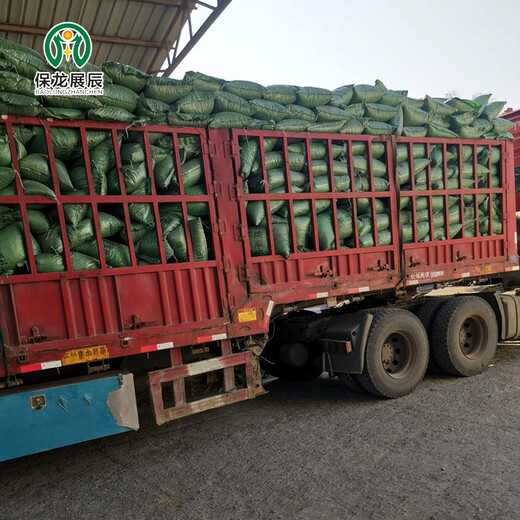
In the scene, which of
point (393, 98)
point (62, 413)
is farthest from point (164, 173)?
point (393, 98)

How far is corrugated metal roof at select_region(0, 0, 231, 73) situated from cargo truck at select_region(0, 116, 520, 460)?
3.78 meters

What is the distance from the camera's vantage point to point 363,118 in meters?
4.73

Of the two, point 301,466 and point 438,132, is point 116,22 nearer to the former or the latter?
point 438,132

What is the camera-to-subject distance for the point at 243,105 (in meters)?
4.09

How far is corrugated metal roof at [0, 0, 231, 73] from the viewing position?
629 cm

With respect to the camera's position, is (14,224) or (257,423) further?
(257,423)

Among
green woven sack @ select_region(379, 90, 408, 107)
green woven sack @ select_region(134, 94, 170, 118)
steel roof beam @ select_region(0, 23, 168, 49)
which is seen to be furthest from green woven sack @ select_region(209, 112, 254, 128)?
steel roof beam @ select_region(0, 23, 168, 49)

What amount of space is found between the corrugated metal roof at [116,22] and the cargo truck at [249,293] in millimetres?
3776

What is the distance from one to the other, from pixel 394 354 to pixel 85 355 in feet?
10.8

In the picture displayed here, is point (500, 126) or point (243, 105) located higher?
point (243, 105)

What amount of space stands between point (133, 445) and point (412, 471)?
7.89 feet

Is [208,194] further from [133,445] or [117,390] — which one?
[133,445]

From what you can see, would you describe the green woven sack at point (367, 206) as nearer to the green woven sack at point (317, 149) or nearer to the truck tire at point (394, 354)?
the green woven sack at point (317, 149)

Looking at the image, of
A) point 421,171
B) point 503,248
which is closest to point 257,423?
point 421,171
